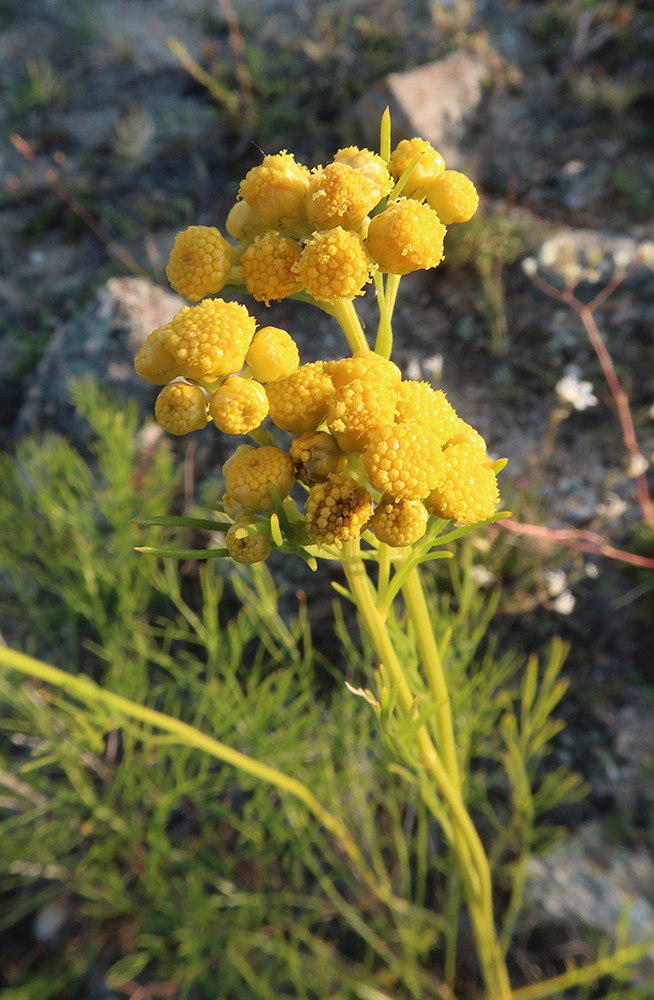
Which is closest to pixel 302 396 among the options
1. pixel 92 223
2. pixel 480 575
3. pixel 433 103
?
pixel 480 575

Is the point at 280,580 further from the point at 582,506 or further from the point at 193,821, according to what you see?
the point at 582,506

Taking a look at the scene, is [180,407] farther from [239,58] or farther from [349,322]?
[239,58]

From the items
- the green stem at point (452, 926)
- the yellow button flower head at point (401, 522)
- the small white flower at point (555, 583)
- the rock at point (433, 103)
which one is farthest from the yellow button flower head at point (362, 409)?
the rock at point (433, 103)

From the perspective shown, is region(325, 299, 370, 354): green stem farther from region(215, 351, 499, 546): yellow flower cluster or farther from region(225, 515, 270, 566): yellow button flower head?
region(225, 515, 270, 566): yellow button flower head

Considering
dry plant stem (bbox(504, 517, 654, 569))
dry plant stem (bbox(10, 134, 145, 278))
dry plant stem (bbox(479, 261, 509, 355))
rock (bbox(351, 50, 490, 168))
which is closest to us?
dry plant stem (bbox(504, 517, 654, 569))

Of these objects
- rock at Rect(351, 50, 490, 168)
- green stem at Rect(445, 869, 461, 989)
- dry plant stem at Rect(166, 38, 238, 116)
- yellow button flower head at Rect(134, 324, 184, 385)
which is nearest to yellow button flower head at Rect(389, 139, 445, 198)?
yellow button flower head at Rect(134, 324, 184, 385)

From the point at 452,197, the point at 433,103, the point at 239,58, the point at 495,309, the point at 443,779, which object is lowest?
the point at 443,779

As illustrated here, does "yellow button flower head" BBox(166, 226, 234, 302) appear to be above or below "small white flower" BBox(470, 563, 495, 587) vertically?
above

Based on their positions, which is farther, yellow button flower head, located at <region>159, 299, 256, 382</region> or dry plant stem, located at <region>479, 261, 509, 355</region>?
dry plant stem, located at <region>479, 261, 509, 355</region>
